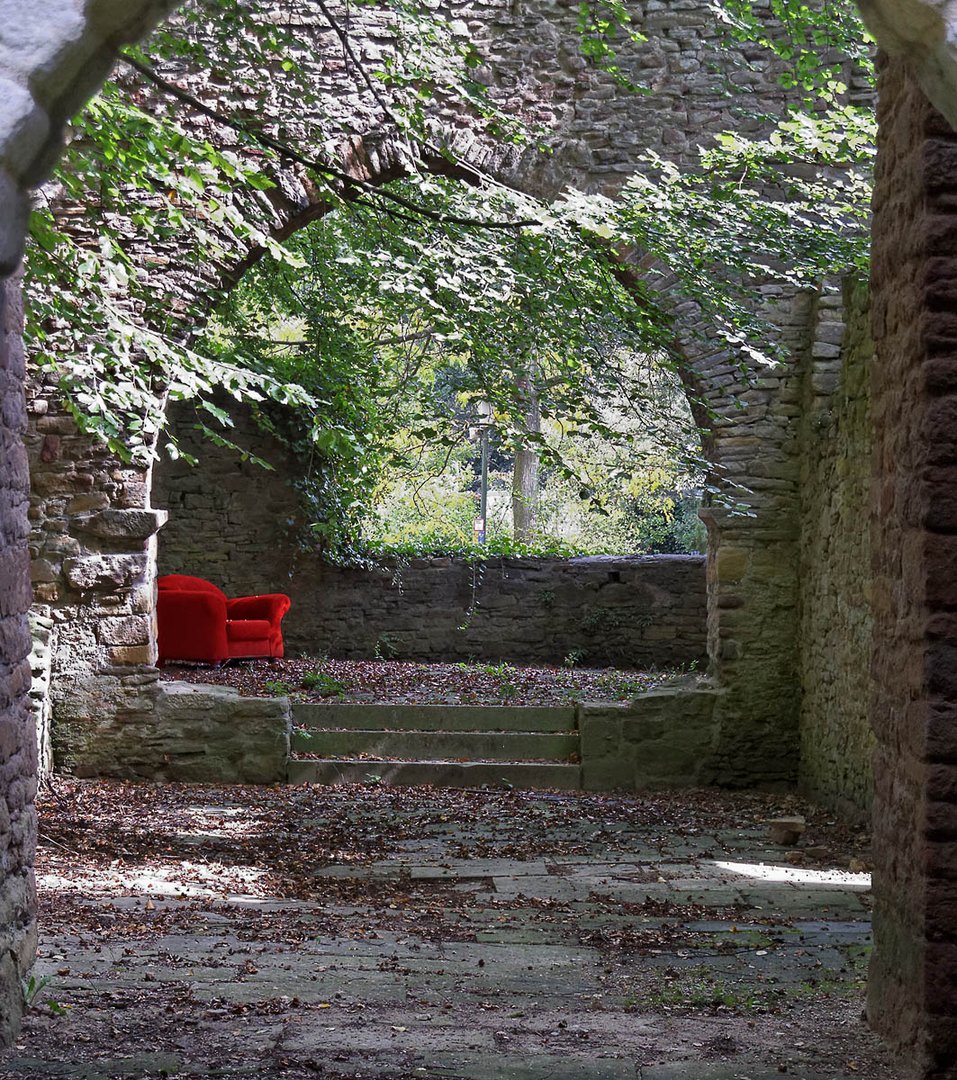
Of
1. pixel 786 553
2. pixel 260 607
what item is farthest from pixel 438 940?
pixel 260 607

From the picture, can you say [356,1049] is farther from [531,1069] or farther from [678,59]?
[678,59]

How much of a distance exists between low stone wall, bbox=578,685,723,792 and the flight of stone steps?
203 millimetres

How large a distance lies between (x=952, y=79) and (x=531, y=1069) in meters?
2.38

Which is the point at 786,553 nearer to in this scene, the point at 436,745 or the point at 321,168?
the point at 436,745

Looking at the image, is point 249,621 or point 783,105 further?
point 249,621

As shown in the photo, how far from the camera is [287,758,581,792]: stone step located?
331 inches

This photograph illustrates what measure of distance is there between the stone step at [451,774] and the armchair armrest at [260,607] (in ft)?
12.5

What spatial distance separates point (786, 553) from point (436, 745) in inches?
117

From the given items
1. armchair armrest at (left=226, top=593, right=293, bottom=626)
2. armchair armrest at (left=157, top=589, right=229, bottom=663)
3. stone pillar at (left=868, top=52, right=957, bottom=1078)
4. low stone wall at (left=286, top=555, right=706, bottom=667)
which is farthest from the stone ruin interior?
low stone wall at (left=286, top=555, right=706, bottom=667)

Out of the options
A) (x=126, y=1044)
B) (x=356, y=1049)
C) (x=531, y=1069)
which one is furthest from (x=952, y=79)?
(x=126, y=1044)

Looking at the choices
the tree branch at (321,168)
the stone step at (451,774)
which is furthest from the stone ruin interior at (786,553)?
the stone step at (451,774)

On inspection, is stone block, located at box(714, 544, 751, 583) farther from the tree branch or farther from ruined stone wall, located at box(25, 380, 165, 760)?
ruined stone wall, located at box(25, 380, 165, 760)

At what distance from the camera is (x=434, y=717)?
9.55 m

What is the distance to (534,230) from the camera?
5926 millimetres
